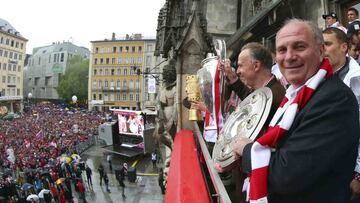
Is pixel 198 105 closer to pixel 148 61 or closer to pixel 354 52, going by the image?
pixel 354 52

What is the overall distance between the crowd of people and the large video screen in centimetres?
535

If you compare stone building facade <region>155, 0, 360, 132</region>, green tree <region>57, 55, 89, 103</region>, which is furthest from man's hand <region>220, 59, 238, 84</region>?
green tree <region>57, 55, 89, 103</region>

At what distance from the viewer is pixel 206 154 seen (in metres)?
2.85

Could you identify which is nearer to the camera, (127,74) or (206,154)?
(206,154)

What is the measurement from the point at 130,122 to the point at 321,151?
31.6 meters

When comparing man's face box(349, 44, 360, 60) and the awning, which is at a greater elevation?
man's face box(349, 44, 360, 60)

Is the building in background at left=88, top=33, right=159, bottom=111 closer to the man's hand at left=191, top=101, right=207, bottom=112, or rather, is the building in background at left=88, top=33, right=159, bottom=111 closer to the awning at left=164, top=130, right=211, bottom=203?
the man's hand at left=191, top=101, right=207, bottom=112

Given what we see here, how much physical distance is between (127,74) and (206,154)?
89015 mm

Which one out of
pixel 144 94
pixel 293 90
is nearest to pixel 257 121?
pixel 293 90

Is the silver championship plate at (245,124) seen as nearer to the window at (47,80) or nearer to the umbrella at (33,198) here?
the umbrella at (33,198)

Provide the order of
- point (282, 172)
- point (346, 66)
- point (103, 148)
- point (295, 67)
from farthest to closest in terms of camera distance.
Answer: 1. point (103, 148)
2. point (346, 66)
3. point (295, 67)
4. point (282, 172)

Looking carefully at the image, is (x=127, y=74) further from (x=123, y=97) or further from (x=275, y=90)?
(x=275, y=90)

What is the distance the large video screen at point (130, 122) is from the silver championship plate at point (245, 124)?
28946 mm

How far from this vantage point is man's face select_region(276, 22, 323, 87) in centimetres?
162
